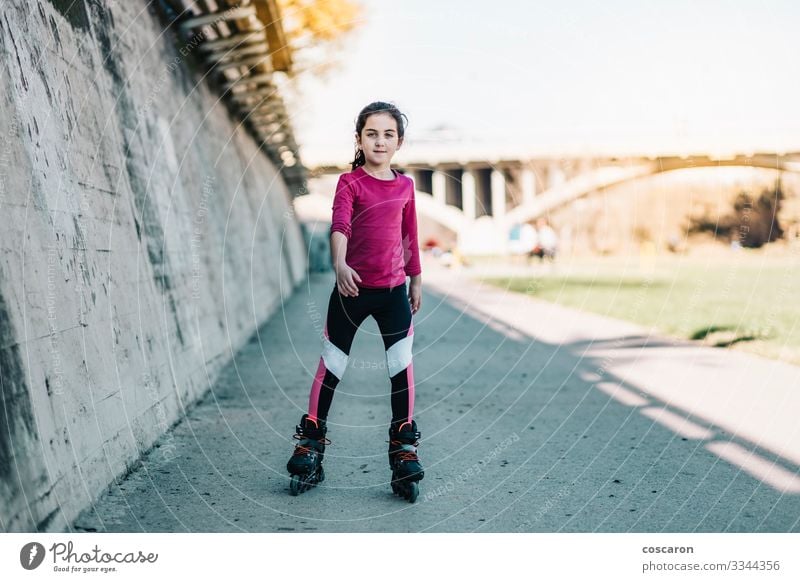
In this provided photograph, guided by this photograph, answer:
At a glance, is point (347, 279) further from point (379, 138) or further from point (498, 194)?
point (498, 194)

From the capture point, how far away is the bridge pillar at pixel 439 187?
44000 millimetres

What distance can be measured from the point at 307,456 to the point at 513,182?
44272 mm

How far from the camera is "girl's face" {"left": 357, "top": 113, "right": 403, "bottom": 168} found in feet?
Result: 14.7

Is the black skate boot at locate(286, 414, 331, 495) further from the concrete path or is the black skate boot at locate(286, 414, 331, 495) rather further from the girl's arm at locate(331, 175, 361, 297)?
the girl's arm at locate(331, 175, 361, 297)

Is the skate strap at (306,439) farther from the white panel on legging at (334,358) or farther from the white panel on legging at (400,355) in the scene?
the white panel on legging at (400,355)

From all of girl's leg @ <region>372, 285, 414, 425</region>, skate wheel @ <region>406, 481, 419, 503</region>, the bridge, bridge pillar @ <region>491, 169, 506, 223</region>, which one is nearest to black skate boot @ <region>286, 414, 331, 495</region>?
girl's leg @ <region>372, 285, 414, 425</region>

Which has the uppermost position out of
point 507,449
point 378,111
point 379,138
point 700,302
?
point 378,111

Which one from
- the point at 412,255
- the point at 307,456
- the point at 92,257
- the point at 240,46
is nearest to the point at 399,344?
the point at 412,255

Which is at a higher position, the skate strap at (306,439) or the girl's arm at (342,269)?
the girl's arm at (342,269)

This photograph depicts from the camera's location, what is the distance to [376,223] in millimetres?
4562

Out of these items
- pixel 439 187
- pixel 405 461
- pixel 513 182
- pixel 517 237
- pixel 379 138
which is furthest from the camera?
pixel 513 182

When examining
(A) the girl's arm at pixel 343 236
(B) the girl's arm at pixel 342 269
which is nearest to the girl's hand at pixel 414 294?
(A) the girl's arm at pixel 343 236

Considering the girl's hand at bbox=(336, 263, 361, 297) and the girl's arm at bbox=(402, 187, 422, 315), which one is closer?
the girl's hand at bbox=(336, 263, 361, 297)
